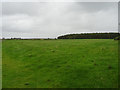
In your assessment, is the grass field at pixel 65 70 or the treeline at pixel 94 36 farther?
the treeline at pixel 94 36

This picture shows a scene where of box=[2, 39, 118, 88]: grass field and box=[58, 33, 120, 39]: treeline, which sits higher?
box=[58, 33, 120, 39]: treeline

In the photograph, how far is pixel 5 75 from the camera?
829 inches

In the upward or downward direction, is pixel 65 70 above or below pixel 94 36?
below

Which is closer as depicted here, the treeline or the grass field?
the grass field

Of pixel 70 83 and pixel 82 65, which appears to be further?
pixel 82 65

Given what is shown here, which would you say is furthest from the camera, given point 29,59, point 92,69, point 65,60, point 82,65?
point 29,59

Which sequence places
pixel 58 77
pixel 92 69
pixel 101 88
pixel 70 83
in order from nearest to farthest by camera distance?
pixel 101 88 < pixel 70 83 < pixel 58 77 < pixel 92 69

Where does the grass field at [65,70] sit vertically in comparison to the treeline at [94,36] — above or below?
below

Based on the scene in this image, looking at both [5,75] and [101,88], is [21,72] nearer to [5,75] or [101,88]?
[5,75]

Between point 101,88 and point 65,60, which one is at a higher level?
point 65,60

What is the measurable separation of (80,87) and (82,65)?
516 centimetres

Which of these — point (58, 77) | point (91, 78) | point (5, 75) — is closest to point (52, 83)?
point (58, 77)

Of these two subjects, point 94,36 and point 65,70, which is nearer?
point 65,70

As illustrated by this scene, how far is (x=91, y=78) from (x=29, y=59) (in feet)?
38.6
